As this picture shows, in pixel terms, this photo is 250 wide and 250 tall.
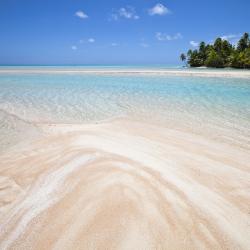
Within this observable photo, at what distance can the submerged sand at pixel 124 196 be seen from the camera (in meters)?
1.97

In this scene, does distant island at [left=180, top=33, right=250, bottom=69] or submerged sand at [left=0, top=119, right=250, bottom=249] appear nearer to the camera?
submerged sand at [left=0, top=119, right=250, bottom=249]

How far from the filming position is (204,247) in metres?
1.89

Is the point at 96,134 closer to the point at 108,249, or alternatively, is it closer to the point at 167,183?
the point at 167,183

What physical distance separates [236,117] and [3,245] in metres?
6.67

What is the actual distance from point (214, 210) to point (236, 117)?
510 centimetres

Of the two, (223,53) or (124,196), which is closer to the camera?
(124,196)

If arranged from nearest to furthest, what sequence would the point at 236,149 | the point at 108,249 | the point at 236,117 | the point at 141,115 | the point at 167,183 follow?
the point at 108,249, the point at 167,183, the point at 236,149, the point at 236,117, the point at 141,115

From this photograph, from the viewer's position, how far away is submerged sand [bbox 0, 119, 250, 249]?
6.48 feet

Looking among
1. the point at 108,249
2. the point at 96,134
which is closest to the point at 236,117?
the point at 96,134

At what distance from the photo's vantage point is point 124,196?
8.09 ft

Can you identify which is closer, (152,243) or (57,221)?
(152,243)

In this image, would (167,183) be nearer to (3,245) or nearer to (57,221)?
(57,221)

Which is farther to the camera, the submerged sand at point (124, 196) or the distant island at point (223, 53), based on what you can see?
the distant island at point (223, 53)

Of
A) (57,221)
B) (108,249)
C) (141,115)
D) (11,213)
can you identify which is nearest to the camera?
(108,249)
